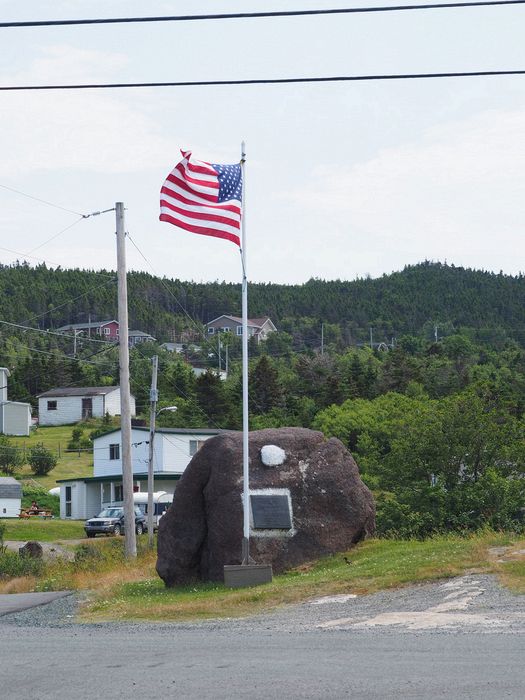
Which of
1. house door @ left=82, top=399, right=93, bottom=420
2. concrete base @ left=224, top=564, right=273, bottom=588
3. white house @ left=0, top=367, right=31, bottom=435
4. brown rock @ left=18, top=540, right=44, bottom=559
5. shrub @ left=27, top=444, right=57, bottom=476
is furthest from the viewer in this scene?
house door @ left=82, top=399, right=93, bottom=420

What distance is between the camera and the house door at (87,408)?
9206 cm

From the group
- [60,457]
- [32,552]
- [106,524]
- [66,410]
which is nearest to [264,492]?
[32,552]

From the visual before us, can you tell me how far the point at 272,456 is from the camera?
21188 millimetres

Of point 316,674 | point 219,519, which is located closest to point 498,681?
point 316,674

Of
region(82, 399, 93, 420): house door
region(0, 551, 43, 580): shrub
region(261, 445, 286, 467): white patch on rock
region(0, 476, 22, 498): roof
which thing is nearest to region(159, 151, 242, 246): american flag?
region(261, 445, 286, 467): white patch on rock

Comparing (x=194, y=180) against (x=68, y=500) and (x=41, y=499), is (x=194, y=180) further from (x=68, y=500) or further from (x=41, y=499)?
(x=41, y=499)

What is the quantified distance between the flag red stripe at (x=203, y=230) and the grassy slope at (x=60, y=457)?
168ft

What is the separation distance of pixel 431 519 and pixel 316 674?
15.4 metres

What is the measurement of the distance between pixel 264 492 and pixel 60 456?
193 feet

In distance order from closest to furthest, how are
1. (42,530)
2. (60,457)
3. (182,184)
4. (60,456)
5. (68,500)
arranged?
1. (182,184)
2. (42,530)
3. (68,500)
4. (60,457)
5. (60,456)

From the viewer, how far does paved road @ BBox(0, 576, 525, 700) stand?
9.24 metres

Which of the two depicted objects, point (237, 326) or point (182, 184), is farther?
point (237, 326)

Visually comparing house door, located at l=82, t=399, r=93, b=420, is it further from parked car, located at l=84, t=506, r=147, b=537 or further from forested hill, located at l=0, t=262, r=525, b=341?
forested hill, located at l=0, t=262, r=525, b=341

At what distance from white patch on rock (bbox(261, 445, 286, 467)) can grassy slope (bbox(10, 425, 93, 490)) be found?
164ft
